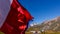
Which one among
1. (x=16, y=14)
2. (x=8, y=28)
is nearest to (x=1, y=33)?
(x=8, y=28)

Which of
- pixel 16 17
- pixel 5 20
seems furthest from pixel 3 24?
pixel 16 17

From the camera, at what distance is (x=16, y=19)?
5023 millimetres

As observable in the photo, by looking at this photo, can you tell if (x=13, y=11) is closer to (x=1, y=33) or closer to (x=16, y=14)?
(x=16, y=14)

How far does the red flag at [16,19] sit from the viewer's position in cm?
494

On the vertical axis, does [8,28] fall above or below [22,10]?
below

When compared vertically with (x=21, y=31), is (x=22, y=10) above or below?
above

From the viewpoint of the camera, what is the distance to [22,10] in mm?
5082

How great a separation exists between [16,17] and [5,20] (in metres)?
0.34

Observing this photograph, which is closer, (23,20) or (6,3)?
(6,3)

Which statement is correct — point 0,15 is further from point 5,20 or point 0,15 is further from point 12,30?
point 12,30

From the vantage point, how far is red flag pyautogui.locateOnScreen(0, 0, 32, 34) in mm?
4940

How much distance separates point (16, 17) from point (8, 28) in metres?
0.30

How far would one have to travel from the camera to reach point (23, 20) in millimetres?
5062

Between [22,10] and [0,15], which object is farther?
[22,10]
